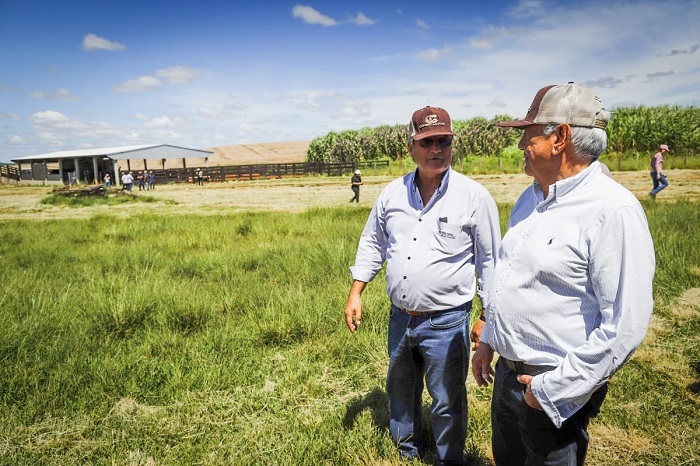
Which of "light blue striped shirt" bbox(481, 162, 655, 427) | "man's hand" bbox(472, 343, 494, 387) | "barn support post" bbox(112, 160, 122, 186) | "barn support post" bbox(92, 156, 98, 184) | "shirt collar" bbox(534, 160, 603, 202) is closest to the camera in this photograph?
"light blue striped shirt" bbox(481, 162, 655, 427)

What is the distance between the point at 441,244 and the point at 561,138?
1013 mm

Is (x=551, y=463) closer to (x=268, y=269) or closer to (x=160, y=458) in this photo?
(x=160, y=458)

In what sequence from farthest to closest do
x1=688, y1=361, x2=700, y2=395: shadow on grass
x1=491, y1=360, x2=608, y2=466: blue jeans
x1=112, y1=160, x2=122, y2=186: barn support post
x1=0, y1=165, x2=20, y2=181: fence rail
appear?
x1=0, y1=165, x2=20, y2=181: fence rail → x1=112, y1=160, x2=122, y2=186: barn support post → x1=688, y1=361, x2=700, y2=395: shadow on grass → x1=491, y1=360, x2=608, y2=466: blue jeans

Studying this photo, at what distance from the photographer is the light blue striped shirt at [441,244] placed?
8.32 feet

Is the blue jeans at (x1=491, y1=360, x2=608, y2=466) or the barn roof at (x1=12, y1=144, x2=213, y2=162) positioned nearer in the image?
the blue jeans at (x1=491, y1=360, x2=608, y2=466)

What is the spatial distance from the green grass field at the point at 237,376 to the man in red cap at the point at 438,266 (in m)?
0.56

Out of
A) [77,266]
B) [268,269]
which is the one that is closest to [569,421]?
[268,269]

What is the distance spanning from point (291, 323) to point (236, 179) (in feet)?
135

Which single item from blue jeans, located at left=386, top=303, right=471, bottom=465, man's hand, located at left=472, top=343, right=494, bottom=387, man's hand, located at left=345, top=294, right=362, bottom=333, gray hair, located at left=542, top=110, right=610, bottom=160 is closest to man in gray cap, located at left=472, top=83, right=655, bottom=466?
gray hair, located at left=542, top=110, right=610, bottom=160

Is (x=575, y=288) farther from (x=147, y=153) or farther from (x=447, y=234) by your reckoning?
(x=147, y=153)

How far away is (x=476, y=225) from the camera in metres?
2.58

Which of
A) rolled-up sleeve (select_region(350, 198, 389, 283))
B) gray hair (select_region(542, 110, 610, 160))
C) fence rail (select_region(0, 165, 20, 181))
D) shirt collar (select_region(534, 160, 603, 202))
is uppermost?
fence rail (select_region(0, 165, 20, 181))

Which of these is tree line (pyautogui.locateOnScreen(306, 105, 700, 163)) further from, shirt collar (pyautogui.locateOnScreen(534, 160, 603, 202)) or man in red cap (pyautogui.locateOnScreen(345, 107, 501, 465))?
shirt collar (pyautogui.locateOnScreen(534, 160, 603, 202))

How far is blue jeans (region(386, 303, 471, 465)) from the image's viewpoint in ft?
8.37
